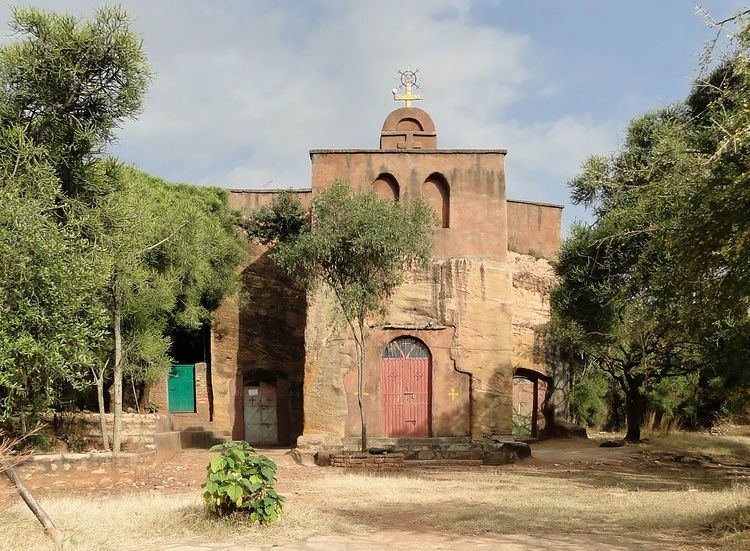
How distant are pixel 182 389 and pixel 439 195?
11.1 m

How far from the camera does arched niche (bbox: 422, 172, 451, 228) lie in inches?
827

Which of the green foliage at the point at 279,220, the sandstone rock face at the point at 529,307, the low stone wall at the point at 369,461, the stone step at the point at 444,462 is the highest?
the green foliage at the point at 279,220

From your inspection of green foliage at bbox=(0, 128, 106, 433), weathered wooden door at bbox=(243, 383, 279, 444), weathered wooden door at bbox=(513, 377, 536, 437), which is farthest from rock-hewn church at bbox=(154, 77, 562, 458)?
weathered wooden door at bbox=(513, 377, 536, 437)

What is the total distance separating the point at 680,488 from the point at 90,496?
9.71m

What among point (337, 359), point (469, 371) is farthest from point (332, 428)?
point (469, 371)

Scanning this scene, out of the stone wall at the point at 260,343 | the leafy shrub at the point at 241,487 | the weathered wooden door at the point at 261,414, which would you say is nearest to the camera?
the leafy shrub at the point at 241,487

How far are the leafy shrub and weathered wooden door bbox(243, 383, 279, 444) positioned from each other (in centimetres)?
1717

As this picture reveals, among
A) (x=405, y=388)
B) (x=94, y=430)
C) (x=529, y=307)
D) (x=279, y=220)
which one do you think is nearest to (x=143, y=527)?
(x=94, y=430)

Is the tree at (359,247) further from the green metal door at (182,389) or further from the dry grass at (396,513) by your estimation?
the green metal door at (182,389)

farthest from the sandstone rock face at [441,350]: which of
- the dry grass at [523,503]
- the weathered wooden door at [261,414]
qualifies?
the weathered wooden door at [261,414]

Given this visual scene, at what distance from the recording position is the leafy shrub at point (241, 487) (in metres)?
8.76

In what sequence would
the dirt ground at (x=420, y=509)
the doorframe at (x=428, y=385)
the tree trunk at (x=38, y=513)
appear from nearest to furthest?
the tree trunk at (x=38, y=513), the dirt ground at (x=420, y=509), the doorframe at (x=428, y=385)

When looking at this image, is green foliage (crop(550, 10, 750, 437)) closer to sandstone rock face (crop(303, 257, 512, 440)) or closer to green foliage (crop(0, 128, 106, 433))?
sandstone rock face (crop(303, 257, 512, 440))

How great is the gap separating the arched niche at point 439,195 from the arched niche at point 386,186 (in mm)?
767
